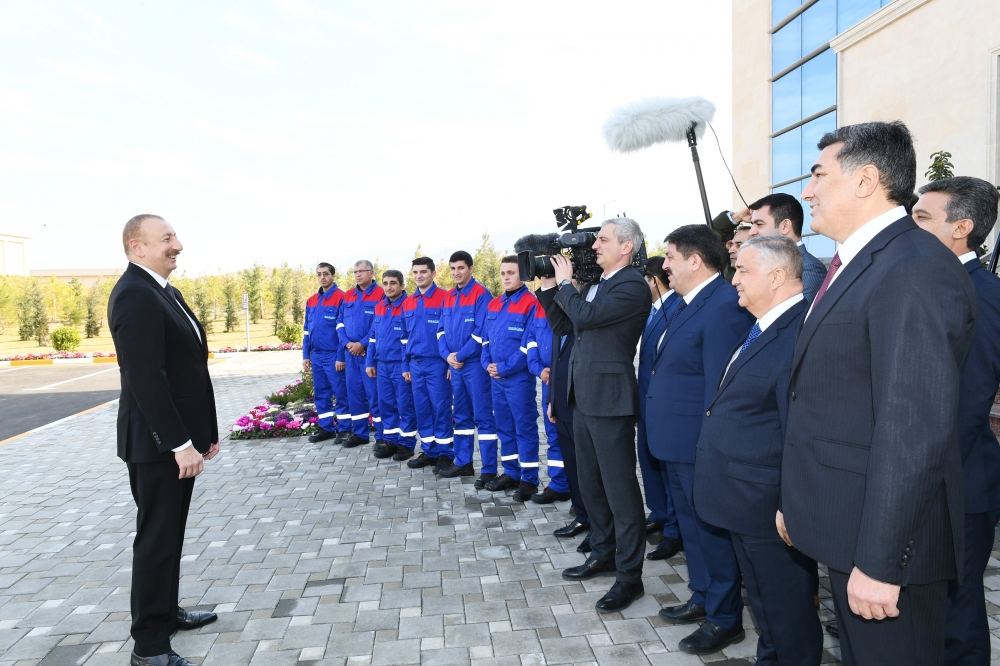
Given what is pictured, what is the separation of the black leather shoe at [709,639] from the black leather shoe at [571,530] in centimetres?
150

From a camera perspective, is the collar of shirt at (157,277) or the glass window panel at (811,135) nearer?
the collar of shirt at (157,277)

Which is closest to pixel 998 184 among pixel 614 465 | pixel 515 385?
pixel 515 385

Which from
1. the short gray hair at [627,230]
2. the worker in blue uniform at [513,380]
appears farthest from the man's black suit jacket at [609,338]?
the worker in blue uniform at [513,380]

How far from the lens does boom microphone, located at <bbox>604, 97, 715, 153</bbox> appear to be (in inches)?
197

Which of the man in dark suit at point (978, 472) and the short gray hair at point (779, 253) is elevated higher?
the short gray hair at point (779, 253)

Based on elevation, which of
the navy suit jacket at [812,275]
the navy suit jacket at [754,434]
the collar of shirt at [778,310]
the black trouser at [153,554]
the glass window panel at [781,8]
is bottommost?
the black trouser at [153,554]

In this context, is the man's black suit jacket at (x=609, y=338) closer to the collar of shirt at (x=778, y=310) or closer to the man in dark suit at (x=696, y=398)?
the man in dark suit at (x=696, y=398)

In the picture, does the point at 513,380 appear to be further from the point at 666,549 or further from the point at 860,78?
the point at 860,78

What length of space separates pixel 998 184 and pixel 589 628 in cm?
893

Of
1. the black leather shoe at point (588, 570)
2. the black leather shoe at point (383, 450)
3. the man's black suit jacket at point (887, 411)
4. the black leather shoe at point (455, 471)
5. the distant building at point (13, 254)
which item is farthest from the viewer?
the distant building at point (13, 254)

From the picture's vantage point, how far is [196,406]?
3188mm

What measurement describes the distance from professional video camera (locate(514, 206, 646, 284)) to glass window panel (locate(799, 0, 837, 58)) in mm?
14243

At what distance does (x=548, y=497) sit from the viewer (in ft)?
17.1

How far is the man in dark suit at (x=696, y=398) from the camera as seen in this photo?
2918mm
